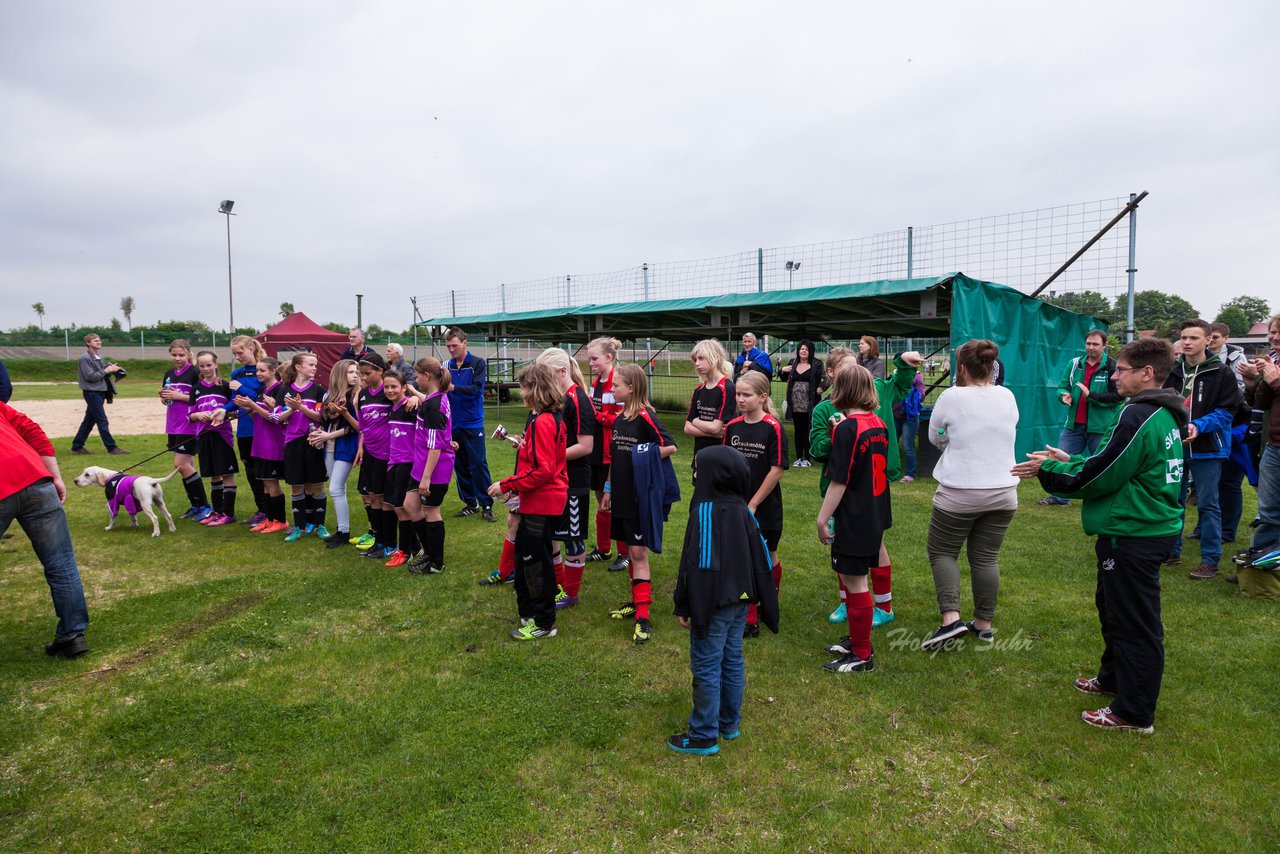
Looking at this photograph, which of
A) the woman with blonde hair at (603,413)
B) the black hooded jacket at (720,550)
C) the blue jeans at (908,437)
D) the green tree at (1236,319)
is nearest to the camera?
the black hooded jacket at (720,550)

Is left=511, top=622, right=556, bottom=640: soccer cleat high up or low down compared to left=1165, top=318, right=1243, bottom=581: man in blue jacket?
down

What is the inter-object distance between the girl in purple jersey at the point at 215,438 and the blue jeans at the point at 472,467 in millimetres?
2348

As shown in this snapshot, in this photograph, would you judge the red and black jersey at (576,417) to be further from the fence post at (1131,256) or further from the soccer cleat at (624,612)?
the fence post at (1131,256)

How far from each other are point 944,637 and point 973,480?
1.03 metres

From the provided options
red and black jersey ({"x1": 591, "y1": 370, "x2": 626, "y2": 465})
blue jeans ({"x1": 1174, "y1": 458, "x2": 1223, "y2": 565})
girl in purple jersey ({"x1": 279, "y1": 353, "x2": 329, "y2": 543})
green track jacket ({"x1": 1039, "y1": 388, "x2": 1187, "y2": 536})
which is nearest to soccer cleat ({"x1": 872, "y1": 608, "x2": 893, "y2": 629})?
green track jacket ({"x1": 1039, "y1": 388, "x2": 1187, "y2": 536})

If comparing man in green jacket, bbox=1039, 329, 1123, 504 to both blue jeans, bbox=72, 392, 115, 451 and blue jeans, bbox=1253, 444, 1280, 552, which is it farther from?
blue jeans, bbox=72, 392, 115, 451

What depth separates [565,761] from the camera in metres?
3.15

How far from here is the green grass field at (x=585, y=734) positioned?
2.72 metres

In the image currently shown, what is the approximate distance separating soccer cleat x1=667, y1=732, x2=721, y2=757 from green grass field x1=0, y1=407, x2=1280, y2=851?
7 cm

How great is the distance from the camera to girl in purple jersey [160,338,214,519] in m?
7.55

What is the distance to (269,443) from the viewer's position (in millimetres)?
6891

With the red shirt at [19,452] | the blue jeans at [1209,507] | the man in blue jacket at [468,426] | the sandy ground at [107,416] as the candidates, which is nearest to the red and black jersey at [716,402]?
the man in blue jacket at [468,426]

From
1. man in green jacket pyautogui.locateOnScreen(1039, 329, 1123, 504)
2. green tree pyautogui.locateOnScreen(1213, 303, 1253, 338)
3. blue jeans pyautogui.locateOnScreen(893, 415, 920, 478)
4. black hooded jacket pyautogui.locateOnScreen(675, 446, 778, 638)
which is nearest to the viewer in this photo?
black hooded jacket pyautogui.locateOnScreen(675, 446, 778, 638)

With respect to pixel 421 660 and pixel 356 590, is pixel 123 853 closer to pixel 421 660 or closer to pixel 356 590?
pixel 421 660
